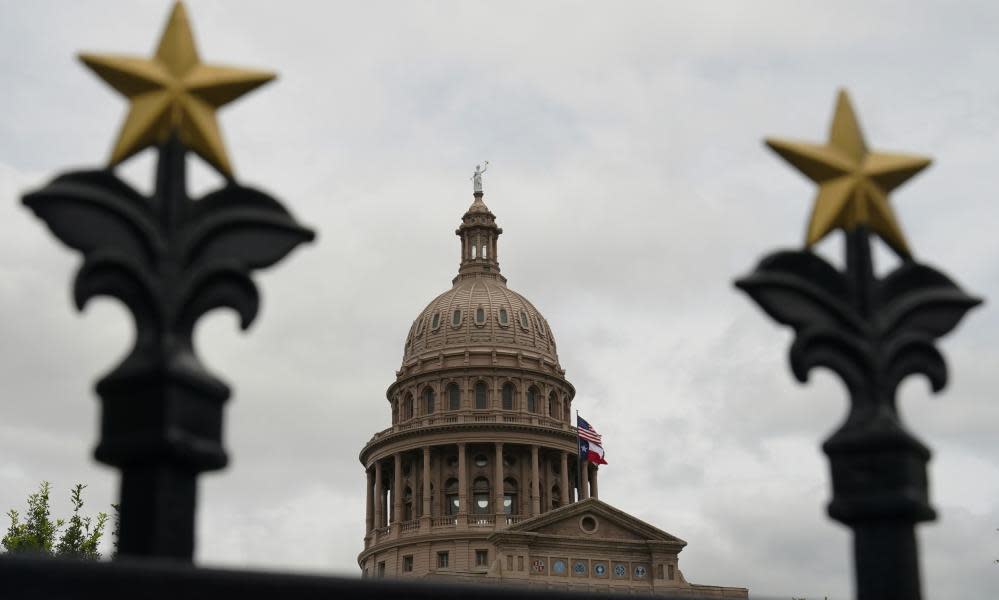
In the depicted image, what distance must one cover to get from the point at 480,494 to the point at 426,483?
468cm

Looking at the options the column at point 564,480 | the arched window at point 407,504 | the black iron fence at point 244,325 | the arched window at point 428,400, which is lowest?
the black iron fence at point 244,325

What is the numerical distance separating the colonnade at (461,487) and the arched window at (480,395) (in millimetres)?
3955

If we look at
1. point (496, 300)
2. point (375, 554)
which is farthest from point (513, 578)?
point (496, 300)

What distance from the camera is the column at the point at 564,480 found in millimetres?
108250

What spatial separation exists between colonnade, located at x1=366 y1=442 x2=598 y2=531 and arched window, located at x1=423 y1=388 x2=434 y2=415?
12.9 feet

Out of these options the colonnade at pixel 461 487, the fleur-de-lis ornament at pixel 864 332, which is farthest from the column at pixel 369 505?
the fleur-de-lis ornament at pixel 864 332

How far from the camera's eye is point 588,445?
99.4 metres

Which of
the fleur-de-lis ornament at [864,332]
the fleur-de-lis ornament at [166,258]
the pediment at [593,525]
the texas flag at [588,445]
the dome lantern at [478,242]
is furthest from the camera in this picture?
the dome lantern at [478,242]

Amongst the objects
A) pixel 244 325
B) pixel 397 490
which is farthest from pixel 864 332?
pixel 397 490

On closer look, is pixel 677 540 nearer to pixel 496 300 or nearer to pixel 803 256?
pixel 496 300

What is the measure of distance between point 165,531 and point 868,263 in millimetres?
2980

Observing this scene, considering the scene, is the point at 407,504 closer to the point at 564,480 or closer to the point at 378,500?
the point at 378,500

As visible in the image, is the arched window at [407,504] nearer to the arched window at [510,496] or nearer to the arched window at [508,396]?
the arched window at [510,496]

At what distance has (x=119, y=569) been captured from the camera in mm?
3801
